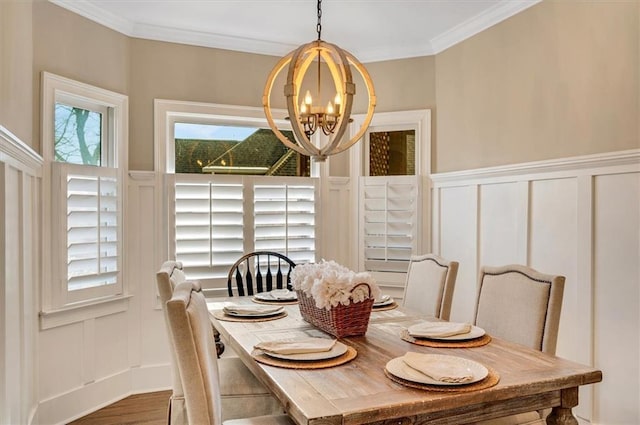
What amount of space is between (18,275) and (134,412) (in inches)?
54.3

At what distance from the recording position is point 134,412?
3.25 meters

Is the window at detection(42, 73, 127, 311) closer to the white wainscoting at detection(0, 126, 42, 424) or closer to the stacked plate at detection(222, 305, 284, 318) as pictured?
the white wainscoting at detection(0, 126, 42, 424)

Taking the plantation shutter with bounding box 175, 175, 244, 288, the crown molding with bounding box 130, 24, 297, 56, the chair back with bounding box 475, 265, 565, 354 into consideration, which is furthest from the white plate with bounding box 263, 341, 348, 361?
the crown molding with bounding box 130, 24, 297, 56

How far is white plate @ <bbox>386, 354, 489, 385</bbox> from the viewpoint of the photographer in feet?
4.83

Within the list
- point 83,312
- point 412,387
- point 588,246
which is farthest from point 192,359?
point 588,246

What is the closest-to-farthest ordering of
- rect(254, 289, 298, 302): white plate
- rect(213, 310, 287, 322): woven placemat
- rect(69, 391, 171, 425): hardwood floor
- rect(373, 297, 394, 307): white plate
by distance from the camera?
rect(213, 310, 287, 322): woven placemat
rect(373, 297, 394, 307): white plate
rect(254, 289, 298, 302): white plate
rect(69, 391, 171, 425): hardwood floor

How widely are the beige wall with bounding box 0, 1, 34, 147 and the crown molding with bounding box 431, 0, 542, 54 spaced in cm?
288

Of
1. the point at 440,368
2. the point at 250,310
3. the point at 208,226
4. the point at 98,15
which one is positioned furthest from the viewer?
the point at 208,226

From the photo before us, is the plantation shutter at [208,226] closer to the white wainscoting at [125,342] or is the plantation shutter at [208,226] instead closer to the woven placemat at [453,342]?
the white wainscoting at [125,342]

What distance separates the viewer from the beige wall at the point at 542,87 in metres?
2.62

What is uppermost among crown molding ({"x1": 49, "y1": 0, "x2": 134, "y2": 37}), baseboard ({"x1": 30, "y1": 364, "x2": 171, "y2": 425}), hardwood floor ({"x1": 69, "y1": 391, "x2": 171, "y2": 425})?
crown molding ({"x1": 49, "y1": 0, "x2": 134, "y2": 37})

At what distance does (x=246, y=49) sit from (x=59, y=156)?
1677 millimetres

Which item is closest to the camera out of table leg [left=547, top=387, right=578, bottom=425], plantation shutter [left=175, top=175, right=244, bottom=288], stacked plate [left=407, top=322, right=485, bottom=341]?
table leg [left=547, top=387, right=578, bottom=425]

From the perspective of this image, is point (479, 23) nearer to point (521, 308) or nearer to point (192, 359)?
point (521, 308)
